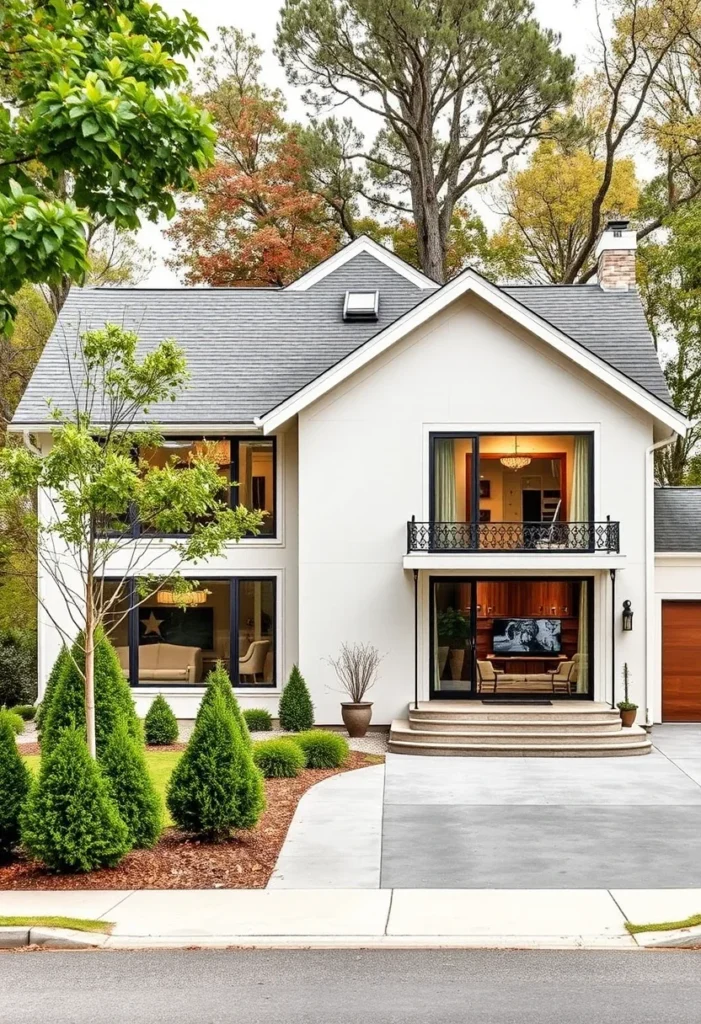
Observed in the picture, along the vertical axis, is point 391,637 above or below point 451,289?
below

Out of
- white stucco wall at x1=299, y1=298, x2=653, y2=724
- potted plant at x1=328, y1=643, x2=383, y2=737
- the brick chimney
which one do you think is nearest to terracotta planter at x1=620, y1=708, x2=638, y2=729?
white stucco wall at x1=299, y1=298, x2=653, y2=724

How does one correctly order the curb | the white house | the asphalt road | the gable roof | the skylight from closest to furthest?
the asphalt road < the curb < the gable roof < the white house < the skylight

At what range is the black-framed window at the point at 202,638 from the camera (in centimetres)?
2072

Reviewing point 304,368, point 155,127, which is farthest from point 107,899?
point 304,368

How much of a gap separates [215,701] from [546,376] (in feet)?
33.5

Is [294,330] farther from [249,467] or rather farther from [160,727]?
[160,727]

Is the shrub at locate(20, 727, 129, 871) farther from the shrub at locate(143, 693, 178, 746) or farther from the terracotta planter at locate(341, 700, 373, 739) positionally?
the terracotta planter at locate(341, 700, 373, 739)

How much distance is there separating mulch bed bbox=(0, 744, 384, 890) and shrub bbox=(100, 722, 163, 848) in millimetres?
244

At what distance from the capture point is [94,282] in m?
36.4

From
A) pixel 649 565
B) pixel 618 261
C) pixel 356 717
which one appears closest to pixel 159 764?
pixel 356 717

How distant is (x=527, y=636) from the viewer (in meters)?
19.8

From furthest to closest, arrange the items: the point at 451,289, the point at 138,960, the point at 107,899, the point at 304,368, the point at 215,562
Result: the point at 304,368
the point at 215,562
the point at 451,289
the point at 107,899
the point at 138,960

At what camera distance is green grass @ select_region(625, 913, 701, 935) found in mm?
8977

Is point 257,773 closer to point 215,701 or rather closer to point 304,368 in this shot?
point 215,701
